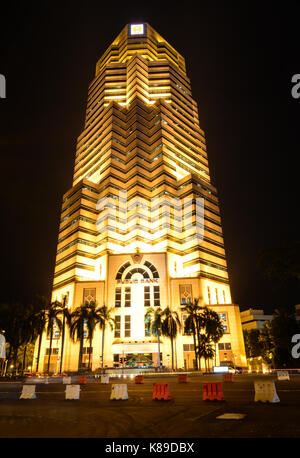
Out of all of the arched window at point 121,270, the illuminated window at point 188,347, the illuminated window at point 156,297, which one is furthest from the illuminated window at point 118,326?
the illuminated window at point 188,347

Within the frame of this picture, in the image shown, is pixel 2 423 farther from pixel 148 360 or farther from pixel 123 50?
pixel 123 50

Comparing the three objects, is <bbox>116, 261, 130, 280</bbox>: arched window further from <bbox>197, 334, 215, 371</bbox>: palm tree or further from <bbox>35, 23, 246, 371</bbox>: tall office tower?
<bbox>197, 334, 215, 371</bbox>: palm tree

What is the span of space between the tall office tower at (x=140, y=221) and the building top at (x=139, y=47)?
4.62m

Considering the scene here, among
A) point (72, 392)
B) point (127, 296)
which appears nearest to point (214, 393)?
point (72, 392)

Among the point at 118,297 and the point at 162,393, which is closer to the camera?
the point at 162,393

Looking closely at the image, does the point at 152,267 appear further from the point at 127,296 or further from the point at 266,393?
the point at 266,393

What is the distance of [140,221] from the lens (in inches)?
3885

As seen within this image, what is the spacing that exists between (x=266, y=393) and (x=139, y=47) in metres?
157

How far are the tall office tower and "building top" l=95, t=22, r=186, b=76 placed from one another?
15.2 ft

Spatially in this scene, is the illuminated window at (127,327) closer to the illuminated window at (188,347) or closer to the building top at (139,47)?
the illuminated window at (188,347)

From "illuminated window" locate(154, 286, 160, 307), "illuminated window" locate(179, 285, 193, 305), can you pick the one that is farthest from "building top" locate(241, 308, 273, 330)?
"illuminated window" locate(154, 286, 160, 307)

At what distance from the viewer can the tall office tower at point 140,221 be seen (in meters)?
80.8

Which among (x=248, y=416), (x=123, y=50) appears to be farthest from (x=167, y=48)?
(x=248, y=416)
